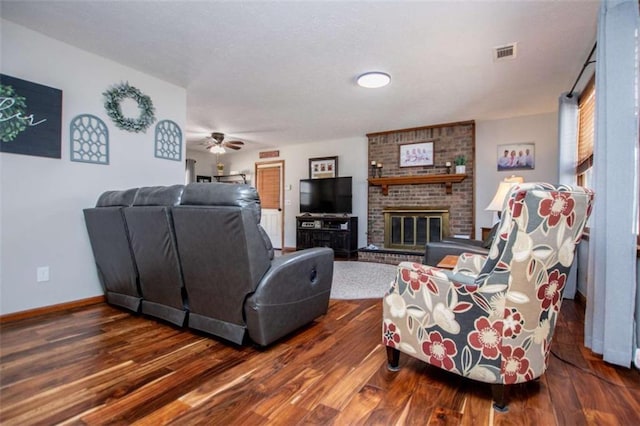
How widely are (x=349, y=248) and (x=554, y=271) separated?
4.66 metres

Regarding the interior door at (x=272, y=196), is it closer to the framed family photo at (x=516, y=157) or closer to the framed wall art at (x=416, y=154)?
the framed wall art at (x=416, y=154)

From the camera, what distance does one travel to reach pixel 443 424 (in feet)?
4.15

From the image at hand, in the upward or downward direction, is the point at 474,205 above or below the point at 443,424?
above

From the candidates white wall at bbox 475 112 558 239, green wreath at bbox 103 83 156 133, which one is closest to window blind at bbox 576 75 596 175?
white wall at bbox 475 112 558 239

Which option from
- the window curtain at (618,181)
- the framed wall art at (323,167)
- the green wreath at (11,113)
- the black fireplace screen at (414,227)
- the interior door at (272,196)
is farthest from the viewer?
the interior door at (272,196)

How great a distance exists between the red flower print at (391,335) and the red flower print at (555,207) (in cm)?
89

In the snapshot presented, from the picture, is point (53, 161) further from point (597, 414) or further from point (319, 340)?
point (597, 414)

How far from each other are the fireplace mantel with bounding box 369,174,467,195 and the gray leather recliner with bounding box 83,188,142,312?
14.1 ft

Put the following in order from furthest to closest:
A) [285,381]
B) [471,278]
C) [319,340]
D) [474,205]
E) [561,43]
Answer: [474,205] < [561,43] < [319,340] < [285,381] < [471,278]

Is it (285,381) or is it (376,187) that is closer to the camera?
(285,381)

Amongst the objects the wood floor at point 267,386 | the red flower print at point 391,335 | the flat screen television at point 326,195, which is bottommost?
the wood floor at point 267,386

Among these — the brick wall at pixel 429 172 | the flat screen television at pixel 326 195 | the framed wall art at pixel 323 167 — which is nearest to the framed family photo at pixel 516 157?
the brick wall at pixel 429 172

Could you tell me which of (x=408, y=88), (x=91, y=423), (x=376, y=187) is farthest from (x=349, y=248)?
(x=91, y=423)

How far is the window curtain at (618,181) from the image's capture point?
1757 mm
